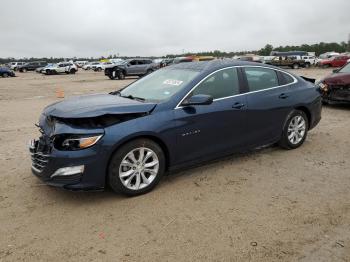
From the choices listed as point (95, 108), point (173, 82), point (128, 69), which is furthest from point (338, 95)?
point (128, 69)

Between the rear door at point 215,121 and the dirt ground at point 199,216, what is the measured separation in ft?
1.32

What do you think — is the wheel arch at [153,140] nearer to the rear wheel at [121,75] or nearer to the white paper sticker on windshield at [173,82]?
the white paper sticker on windshield at [173,82]

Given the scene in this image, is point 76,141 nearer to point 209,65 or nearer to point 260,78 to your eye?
point 209,65

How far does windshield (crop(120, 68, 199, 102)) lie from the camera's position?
4.64m

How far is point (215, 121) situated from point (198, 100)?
1.61ft

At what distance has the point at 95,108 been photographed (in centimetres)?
405

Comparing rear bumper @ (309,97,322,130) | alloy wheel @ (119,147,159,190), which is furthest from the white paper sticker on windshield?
rear bumper @ (309,97,322,130)

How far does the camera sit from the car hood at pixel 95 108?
12.9 feet

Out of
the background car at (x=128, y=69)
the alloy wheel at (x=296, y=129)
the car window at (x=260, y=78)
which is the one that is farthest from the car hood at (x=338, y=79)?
the background car at (x=128, y=69)

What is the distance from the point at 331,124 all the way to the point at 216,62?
13.5 feet

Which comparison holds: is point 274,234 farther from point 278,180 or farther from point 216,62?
point 216,62

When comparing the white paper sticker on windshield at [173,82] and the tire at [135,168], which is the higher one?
the white paper sticker on windshield at [173,82]

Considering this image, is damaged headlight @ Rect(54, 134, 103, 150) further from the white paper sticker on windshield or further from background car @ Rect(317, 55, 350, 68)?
background car @ Rect(317, 55, 350, 68)

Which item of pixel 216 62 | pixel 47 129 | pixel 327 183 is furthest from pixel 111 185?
Answer: pixel 327 183
